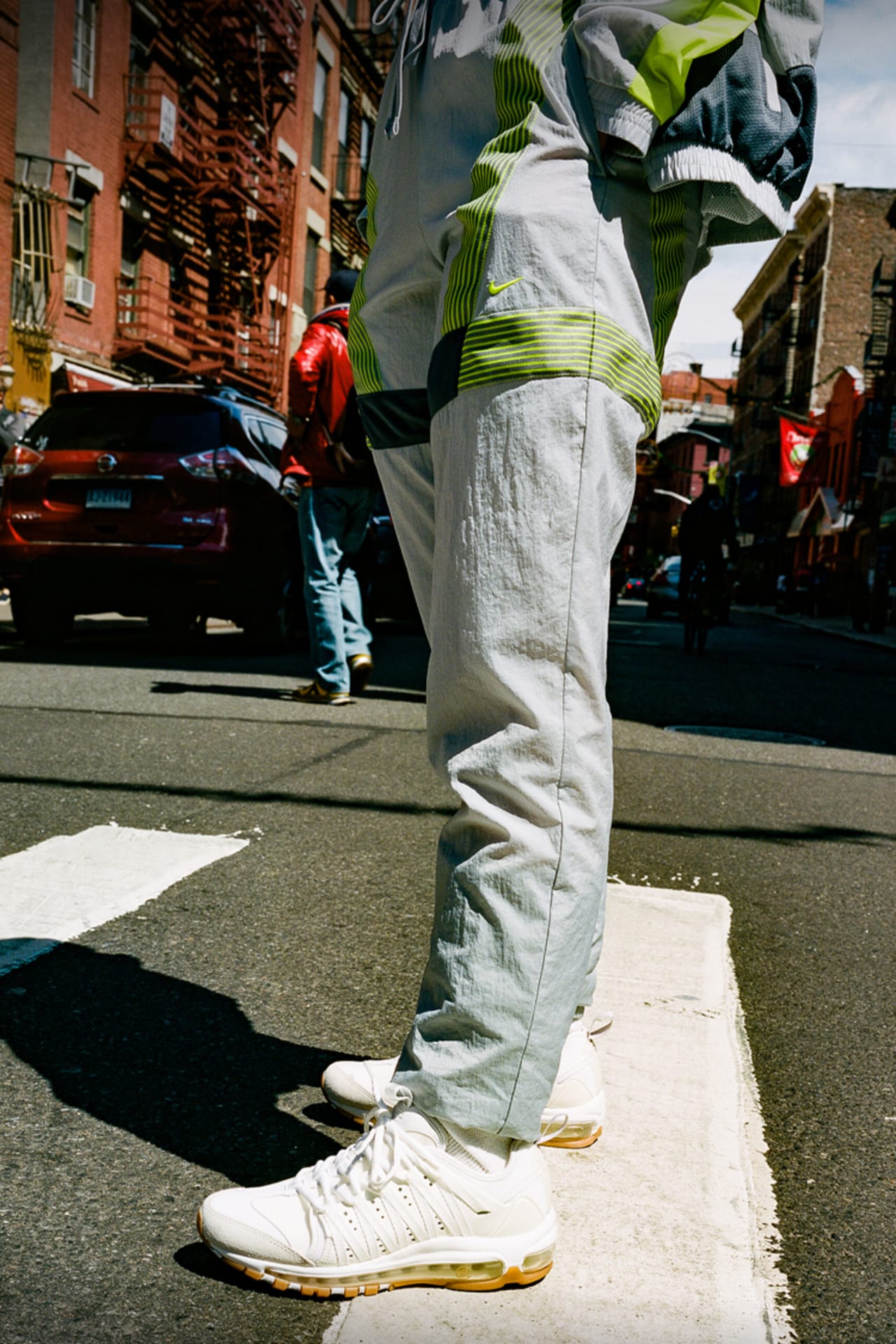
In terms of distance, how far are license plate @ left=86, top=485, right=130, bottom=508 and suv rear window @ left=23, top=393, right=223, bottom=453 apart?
0.94 feet

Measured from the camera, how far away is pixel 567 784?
1.46 meters

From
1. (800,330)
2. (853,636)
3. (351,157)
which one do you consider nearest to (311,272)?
(351,157)

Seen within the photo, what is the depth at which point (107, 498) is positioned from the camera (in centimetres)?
833

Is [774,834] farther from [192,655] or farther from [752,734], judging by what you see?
[192,655]

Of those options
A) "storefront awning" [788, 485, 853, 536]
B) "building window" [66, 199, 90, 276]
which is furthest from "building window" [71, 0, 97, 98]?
"storefront awning" [788, 485, 853, 536]

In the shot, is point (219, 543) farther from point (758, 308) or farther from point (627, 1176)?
point (758, 308)

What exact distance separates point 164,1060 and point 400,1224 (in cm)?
65

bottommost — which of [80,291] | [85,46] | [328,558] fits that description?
[328,558]

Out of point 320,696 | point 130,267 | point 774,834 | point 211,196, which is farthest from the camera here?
point 211,196

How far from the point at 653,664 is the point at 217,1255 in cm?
1039

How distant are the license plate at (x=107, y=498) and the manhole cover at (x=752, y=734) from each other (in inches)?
145

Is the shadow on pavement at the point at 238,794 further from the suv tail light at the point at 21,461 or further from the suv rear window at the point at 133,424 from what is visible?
the suv tail light at the point at 21,461

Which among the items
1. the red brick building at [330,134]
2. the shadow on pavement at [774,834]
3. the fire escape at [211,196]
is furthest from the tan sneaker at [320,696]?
the red brick building at [330,134]

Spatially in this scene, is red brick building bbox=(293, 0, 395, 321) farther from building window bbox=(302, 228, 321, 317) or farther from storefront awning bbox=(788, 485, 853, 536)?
storefront awning bbox=(788, 485, 853, 536)
